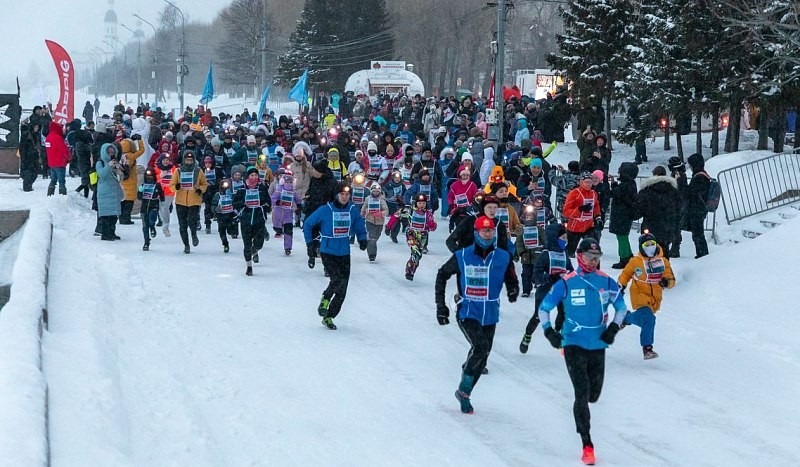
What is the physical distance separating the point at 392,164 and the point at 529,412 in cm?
1301

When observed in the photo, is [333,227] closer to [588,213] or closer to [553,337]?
[588,213]

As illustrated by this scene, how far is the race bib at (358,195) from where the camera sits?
18547 mm

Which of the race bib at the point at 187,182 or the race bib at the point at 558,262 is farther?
the race bib at the point at 187,182

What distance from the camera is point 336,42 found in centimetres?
7306

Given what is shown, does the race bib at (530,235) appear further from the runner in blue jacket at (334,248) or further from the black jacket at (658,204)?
the black jacket at (658,204)

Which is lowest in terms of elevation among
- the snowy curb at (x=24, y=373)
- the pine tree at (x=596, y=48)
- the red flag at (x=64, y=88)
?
the snowy curb at (x=24, y=373)

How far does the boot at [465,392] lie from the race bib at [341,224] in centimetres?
387

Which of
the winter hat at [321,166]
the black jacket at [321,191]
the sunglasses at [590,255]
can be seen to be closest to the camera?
the sunglasses at [590,255]

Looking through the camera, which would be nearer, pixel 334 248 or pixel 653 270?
pixel 653 270

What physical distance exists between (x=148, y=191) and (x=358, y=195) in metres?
3.81

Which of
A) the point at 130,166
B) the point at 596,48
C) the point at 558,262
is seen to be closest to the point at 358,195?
the point at 130,166

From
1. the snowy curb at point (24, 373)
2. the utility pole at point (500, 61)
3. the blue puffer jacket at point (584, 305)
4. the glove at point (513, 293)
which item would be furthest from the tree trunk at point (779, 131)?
the snowy curb at point (24, 373)

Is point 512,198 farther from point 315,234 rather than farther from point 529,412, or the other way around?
point 529,412

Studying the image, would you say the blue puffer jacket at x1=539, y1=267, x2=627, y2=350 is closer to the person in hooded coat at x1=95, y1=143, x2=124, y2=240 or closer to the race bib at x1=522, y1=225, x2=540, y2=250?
the race bib at x1=522, y1=225, x2=540, y2=250
